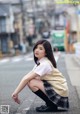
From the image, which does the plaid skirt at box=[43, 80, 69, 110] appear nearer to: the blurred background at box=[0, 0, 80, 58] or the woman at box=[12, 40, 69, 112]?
the woman at box=[12, 40, 69, 112]

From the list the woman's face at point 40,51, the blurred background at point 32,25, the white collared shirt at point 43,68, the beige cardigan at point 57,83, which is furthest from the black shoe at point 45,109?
the blurred background at point 32,25

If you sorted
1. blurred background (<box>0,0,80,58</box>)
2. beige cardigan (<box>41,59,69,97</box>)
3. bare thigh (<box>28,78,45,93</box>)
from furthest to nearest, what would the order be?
blurred background (<box>0,0,80,58</box>), beige cardigan (<box>41,59,69,97</box>), bare thigh (<box>28,78,45,93</box>)

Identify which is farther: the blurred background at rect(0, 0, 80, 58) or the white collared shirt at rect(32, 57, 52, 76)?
Answer: the blurred background at rect(0, 0, 80, 58)

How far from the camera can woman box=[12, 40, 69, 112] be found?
297 inches

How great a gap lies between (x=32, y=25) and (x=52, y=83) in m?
78.9

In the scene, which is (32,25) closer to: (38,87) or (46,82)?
(46,82)

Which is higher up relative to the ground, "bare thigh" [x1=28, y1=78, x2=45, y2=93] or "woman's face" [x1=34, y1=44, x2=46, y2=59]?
"woman's face" [x1=34, y1=44, x2=46, y2=59]

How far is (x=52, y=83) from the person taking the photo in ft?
25.2

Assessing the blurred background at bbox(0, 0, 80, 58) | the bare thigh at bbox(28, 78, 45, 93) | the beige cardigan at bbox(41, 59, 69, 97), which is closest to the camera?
the bare thigh at bbox(28, 78, 45, 93)

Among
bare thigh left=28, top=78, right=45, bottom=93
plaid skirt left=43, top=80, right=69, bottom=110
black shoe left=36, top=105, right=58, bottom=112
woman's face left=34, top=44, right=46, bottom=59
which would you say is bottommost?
black shoe left=36, top=105, right=58, bottom=112

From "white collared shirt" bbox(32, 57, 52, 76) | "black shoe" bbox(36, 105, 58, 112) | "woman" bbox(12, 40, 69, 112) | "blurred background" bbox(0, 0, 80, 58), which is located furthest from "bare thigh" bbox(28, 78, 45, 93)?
"blurred background" bbox(0, 0, 80, 58)

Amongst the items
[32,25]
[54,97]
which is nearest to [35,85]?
[54,97]

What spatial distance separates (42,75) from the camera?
7.62 metres

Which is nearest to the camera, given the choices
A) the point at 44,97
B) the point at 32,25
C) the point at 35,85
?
the point at 35,85
